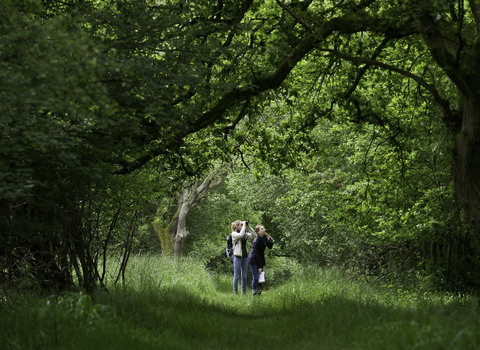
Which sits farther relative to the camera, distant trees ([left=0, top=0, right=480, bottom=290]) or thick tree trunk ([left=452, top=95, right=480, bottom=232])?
thick tree trunk ([left=452, top=95, right=480, bottom=232])

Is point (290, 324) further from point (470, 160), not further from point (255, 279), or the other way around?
point (255, 279)

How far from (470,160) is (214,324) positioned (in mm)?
4479

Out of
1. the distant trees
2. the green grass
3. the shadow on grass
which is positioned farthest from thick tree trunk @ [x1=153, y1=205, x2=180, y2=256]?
the shadow on grass

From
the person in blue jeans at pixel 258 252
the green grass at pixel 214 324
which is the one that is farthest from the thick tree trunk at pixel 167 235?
the green grass at pixel 214 324

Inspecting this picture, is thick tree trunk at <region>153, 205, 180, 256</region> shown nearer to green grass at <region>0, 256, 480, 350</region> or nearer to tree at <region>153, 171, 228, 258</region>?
tree at <region>153, 171, 228, 258</region>

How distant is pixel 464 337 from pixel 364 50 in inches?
280

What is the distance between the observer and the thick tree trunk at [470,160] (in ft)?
22.9

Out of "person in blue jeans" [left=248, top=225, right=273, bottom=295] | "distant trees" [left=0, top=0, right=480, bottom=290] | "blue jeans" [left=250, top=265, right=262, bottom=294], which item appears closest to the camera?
"distant trees" [left=0, top=0, right=480, bottom=290]

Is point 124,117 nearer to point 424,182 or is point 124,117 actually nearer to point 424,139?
point 424,139

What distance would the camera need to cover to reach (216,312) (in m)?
8.11

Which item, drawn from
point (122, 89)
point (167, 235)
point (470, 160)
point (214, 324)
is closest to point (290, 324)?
point (214, 324)

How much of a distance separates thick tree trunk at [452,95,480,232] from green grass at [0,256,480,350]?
61.9 inches

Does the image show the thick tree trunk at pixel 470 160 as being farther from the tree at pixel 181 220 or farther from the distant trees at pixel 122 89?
the tree at pixel 181 220

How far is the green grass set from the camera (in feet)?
14.4
